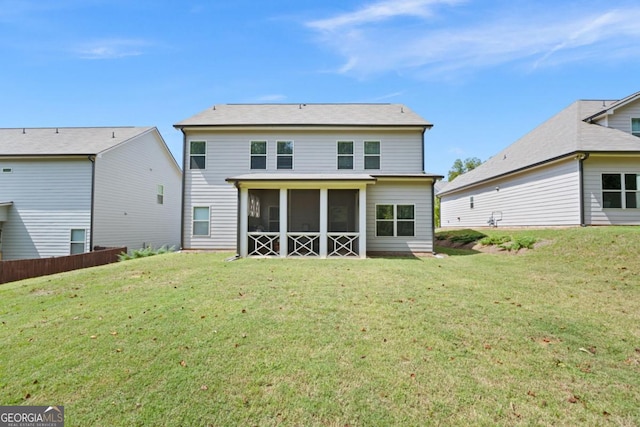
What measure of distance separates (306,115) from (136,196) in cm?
1094

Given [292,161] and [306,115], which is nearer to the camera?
[292,161]

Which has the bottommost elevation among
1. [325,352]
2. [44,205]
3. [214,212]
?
[325,352]

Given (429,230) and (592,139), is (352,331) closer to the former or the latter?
(429,230)

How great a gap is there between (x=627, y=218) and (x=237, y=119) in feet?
58.9

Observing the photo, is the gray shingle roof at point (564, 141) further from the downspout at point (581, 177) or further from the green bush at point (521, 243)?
the green bush at point (521, 243)

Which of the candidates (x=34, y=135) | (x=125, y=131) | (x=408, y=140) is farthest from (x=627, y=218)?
(x=34, y=135)

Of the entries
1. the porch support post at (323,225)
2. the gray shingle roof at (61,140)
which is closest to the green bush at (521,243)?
the porch support post at (323,225)

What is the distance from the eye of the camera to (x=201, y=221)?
13.8 m

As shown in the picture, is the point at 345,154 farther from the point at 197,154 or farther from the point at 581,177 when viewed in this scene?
the point at 581,177

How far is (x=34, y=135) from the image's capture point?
1691cm

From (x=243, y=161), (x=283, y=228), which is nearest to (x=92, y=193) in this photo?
(x=243, y=161)

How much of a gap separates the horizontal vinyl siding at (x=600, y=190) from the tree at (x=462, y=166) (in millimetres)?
38440

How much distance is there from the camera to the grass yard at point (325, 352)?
2.85m

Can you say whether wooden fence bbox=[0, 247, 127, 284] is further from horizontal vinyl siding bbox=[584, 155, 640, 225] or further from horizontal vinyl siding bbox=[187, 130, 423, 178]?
horizontal vinyl siding bbox=[584, 155, 640, 225]
